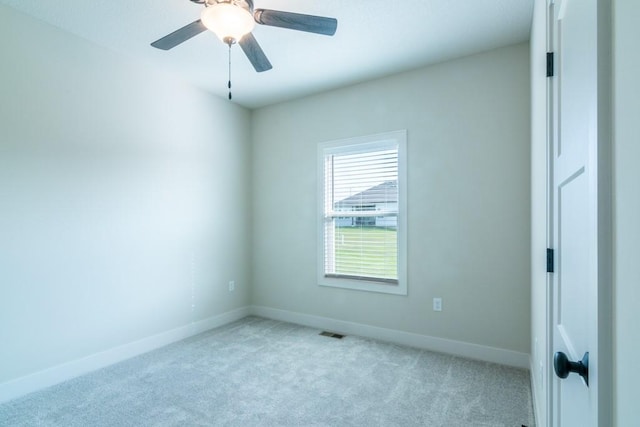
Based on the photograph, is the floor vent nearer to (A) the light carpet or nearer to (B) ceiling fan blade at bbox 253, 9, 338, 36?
(A) the light carpet

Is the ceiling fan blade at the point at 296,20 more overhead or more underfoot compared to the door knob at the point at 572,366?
more overhead

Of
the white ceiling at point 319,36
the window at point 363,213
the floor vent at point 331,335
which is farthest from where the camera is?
the floor vent at point 331,335

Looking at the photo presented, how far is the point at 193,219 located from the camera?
145 inches

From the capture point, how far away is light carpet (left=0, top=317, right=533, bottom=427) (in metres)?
2.10

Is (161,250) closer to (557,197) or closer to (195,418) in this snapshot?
→ (195,418)

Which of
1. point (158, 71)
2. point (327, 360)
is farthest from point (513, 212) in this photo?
point (158, 71)

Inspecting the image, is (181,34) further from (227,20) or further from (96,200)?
(96,200)

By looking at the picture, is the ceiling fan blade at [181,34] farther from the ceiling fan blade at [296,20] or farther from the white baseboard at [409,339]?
the white baseboard at [409,339]

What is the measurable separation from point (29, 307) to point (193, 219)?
1.57 m

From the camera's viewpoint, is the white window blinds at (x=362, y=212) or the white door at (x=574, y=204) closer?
the white door at (x=574, y=204)

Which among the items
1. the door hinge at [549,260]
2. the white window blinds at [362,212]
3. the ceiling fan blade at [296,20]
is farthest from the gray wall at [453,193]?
the ceiling fan blade at [296,20]

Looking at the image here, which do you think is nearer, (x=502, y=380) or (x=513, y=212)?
(x=502, y=380)

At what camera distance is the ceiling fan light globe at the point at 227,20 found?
1.76 meters

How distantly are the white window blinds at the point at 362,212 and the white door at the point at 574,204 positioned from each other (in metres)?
2.08
